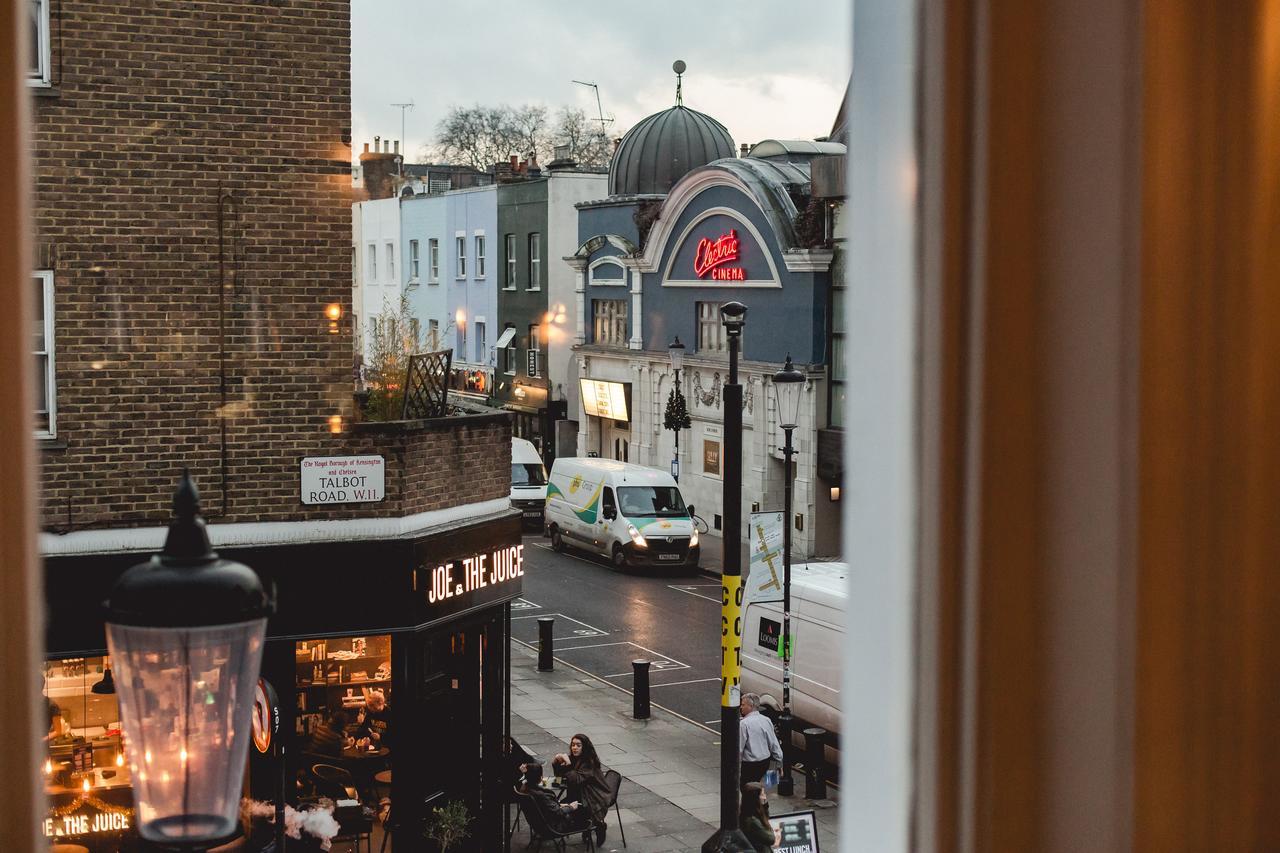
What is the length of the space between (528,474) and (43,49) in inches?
888

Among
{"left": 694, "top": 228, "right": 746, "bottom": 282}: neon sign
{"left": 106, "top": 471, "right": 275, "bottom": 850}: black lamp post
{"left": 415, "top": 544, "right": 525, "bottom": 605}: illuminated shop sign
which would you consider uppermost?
{"left": 694, "top": 228, "right": 746, "bottom": 282}: neon sign

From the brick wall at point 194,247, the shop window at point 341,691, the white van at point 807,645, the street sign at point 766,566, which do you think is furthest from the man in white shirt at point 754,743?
the brick wall at point 194,247

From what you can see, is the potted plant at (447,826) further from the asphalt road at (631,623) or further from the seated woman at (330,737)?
the asphalt road at (631,623)

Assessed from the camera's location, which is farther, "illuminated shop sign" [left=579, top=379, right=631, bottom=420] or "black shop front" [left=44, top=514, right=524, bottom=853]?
"illuminated shop sign" [left=579, top=379, right=631, bottom=420]

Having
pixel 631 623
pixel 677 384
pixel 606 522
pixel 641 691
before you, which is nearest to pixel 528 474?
pixel 677 384

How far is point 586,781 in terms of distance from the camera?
477 inches

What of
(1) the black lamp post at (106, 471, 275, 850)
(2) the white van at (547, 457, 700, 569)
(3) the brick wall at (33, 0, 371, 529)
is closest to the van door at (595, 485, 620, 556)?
(2) the white van at (547, 457, 700, 569)

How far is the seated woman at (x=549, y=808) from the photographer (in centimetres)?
1161

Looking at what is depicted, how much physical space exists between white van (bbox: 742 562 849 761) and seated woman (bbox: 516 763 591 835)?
3.09m

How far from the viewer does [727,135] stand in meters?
39.2

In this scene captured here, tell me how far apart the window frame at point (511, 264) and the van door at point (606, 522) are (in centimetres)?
1526

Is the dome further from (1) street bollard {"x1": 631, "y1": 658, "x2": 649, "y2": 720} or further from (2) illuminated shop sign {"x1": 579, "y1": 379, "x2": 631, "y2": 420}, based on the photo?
(1) street bollard {"x1": 631, "y1": 658, "x2": 649, "y2": 720}

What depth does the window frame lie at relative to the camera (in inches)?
1594

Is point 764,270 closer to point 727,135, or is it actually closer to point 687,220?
point 687,220
